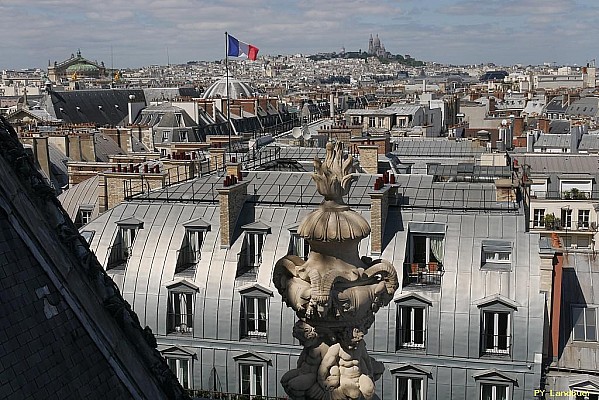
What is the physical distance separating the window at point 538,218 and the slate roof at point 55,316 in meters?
37.2

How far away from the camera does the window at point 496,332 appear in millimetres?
19734

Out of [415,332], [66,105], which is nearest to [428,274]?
[415,332]

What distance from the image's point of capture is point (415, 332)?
20.2 m

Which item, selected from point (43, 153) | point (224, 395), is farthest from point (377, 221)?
point (43, 153)

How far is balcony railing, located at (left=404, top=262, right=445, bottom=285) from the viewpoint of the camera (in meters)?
20.8

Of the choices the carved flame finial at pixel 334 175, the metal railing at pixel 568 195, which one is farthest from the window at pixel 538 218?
the carved flame finial at pixel 334 175

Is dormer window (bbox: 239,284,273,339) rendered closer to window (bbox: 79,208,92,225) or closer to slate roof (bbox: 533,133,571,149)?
window (bbox: 79,208,92,225)

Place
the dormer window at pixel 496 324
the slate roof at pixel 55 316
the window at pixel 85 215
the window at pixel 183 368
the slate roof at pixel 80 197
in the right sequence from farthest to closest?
the slate roof at pixel 80 197
the window at pixel 85 215
the window at pixel 183 368
the dormer window at pixel 496 324
the slate roof at pixel 55 316

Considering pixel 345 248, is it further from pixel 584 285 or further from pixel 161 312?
pixel 584 285

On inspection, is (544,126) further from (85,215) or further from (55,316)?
(55,316)

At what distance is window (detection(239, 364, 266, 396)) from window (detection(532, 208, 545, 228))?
25062mm

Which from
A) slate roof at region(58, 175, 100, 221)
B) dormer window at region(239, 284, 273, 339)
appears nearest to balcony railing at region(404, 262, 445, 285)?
dormer window at region(239, 284, 273, 339)

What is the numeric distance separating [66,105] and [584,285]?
231 ft

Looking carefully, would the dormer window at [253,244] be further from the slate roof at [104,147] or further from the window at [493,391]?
the slate roof at [104,147]
